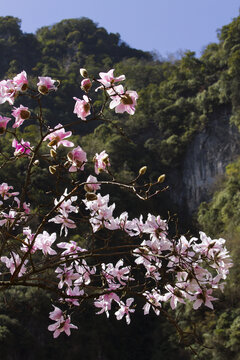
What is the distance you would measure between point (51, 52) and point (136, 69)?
7.94 m

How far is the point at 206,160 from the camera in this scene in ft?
49.8

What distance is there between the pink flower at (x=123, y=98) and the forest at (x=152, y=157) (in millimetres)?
1639

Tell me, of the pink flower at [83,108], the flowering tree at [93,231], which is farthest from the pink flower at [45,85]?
the pink flower at [83,108]

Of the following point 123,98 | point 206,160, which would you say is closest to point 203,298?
point 123,98

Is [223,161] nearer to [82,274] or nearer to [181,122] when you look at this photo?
[181,122]

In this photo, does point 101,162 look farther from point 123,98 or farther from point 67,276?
point 67,276

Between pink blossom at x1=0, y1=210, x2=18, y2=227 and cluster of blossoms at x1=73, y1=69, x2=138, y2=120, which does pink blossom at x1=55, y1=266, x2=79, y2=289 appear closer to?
pink blossom at x1=0, y1=210, x2=18, y2=227

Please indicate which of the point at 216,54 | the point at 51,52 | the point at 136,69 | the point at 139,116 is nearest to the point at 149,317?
the point at 139,116

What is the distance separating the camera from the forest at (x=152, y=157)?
8.95 m

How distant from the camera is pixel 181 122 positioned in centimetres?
1656

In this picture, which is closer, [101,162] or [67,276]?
[101,162]

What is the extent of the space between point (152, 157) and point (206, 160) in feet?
6.99

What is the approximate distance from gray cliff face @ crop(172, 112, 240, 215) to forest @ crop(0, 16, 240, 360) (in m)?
0.04

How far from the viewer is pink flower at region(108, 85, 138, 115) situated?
1233mm
